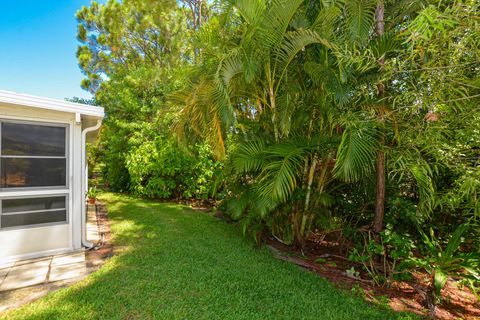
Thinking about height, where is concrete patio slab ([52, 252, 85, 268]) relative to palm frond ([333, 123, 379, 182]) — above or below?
below

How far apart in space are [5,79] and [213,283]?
1356cm

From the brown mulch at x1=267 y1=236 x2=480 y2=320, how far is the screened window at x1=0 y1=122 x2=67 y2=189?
3.79 metres

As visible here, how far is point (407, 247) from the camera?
3.00 meters

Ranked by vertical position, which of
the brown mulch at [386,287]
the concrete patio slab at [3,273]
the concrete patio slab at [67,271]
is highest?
the concrete patio slab at [3,273]

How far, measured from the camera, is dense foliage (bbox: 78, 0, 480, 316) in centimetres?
233

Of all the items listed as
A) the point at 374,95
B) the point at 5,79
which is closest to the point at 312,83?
the point at 374,95

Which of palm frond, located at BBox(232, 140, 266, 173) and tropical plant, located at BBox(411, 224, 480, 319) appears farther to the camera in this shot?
palm frond, located at BBox(232, 140, 266, 173)

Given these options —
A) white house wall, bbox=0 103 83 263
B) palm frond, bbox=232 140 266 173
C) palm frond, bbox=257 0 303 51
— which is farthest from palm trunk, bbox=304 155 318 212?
white house wall, bbox=0 103 83 263

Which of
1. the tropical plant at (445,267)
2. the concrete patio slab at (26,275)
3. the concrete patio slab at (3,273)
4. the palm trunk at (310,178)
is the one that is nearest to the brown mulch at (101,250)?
the concrete patio slab at (26,275)

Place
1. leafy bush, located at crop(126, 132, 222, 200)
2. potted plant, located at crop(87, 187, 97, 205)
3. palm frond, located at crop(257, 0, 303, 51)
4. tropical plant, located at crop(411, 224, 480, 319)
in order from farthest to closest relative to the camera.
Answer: leafy bush, located at crop(126, 132, 222, 200)
potted plant, located at crop(87, 187, 97, 205)
palm frond, located at crop(257, 0, 303, 51)
tropical plant, located at crop(411, 224, 480, 319)

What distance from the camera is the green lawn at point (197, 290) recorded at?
2.38 meters

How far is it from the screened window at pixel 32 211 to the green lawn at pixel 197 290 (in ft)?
3.47

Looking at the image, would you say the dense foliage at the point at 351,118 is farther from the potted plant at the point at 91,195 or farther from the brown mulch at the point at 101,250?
the potted plant at the point at 91,195

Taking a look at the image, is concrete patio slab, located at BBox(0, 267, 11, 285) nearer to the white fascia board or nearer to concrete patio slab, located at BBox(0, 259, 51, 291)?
concrete patio slab, located at BBox(0, 259, 51, 291)
